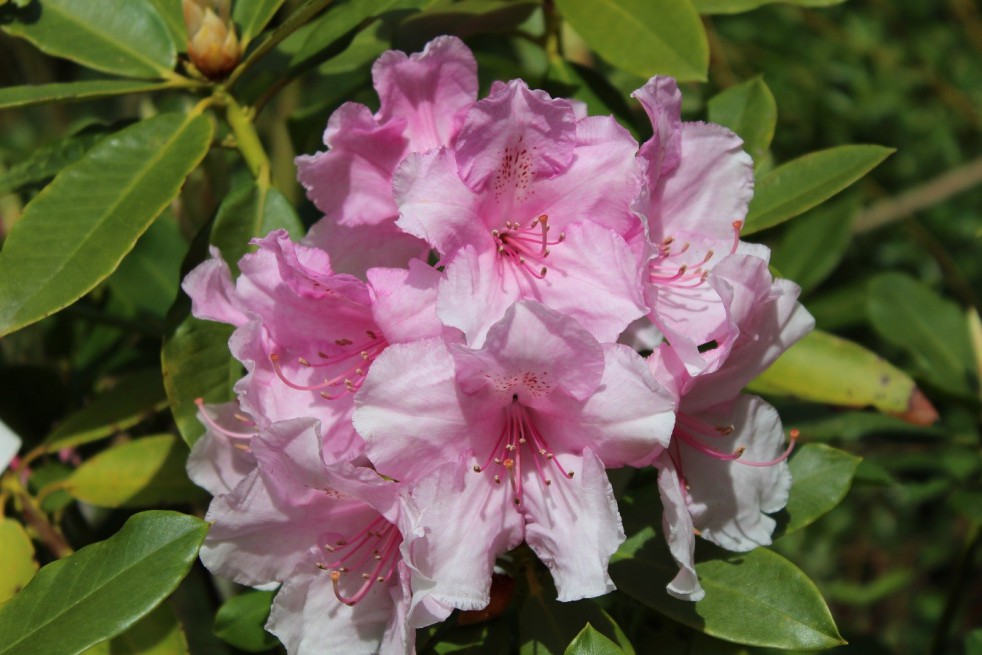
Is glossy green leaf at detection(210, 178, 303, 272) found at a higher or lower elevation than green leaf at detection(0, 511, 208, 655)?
higher

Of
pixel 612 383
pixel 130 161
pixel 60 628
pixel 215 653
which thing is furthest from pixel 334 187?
pixel 215 653

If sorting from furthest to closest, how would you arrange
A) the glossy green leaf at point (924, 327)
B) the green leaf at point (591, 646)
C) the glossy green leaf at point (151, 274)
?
the glossy green leaf at point (924, 327) → the glossy green leaf at point (151, 274) → the green leaf at point (591, 646)

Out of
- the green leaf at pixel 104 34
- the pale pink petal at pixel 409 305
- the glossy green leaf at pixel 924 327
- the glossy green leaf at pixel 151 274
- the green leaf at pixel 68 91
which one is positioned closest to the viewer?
the pale pink petal at pixel 409 305

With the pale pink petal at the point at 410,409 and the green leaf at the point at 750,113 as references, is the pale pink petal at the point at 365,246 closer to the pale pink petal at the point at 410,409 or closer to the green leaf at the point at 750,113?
the pale pink petal at the point at 410,409

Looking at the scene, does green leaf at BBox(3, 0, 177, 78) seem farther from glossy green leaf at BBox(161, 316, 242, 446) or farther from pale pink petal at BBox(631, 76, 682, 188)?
pale pink petal at BBox(631, 76, 682, 188)

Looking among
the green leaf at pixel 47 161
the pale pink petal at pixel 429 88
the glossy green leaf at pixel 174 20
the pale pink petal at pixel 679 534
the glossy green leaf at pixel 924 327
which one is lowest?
the glossy green leaf at pixel 924 327

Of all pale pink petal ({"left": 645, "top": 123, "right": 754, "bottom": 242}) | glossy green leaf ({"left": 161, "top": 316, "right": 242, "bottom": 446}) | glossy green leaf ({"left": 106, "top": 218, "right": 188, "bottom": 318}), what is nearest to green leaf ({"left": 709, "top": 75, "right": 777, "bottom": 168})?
pale pink petal ({"left": 645, "top": 123, "right": 754, "bottom": 242})

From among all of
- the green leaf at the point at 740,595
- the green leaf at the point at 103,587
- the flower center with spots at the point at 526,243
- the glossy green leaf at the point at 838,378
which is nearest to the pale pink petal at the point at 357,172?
the flower center with spots at the point at 526,243

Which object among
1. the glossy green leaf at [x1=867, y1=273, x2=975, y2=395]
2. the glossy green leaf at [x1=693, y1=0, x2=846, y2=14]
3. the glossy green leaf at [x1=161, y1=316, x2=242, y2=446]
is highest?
the glossy green leaf at [x1=693, y1=0, x2=846, y2=14]
